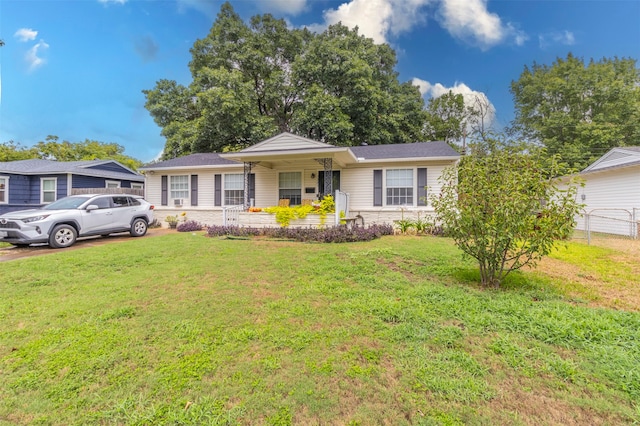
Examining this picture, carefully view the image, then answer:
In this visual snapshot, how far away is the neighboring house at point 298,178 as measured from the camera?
1108cm

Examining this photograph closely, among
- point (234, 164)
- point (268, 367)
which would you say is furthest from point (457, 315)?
point (234, 164)

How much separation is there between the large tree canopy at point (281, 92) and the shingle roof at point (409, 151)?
475 cm

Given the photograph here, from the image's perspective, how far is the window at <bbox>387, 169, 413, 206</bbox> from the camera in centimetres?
1166

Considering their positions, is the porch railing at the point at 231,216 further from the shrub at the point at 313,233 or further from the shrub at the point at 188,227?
the shrub at the point at 188,227

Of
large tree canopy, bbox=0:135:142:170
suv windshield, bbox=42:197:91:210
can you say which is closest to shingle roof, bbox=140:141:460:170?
suv windshield, bbox=42:197:91:210

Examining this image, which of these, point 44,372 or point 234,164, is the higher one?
point 234,164

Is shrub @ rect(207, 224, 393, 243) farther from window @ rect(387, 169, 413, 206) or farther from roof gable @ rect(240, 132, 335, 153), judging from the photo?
roof gable @ rect(240, 132, 335, 153)

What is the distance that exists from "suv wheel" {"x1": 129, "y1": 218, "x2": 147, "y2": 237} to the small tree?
10.4m

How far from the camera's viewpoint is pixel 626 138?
20812 millimetres

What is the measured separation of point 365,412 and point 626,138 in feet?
99.0

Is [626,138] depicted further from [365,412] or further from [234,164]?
[365,412]

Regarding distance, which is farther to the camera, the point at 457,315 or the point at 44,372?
the point at 457,315

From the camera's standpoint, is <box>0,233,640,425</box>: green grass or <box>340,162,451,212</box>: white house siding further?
<box>340,162,451,212</box>: white house siding

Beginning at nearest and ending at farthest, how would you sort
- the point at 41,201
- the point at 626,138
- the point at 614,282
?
the point at 614,282 < the point at 41,201 < the point at 626,138
